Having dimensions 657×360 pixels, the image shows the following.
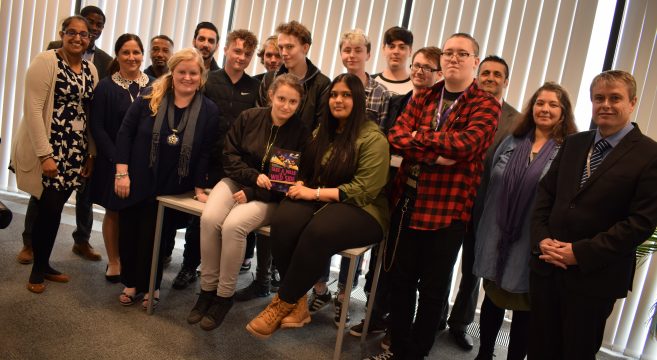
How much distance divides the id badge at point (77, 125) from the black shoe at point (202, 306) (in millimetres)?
1251

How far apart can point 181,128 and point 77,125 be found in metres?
0.69

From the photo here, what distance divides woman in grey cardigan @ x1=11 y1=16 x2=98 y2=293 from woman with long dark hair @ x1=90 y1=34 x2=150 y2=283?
0.32 ft

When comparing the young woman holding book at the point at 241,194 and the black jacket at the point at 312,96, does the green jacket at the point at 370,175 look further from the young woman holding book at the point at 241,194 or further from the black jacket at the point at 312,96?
the black jacket at the point at 312,96

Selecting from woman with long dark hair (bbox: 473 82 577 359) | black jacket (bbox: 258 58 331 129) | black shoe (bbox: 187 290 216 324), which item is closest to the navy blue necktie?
woman with long dark hair (bbox: 473 82 577 359)

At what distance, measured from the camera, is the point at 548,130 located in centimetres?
239

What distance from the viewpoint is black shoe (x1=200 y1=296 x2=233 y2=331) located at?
2.48m

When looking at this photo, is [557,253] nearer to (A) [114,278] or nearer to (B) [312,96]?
(B) [312,96]

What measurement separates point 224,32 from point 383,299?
2.96m

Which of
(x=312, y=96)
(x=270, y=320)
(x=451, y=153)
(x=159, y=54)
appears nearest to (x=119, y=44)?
(x=159, y=54)

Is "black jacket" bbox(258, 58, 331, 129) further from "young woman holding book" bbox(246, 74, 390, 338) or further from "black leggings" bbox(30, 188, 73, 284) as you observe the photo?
"black leggings" bbox(30, 188, 73, 284)

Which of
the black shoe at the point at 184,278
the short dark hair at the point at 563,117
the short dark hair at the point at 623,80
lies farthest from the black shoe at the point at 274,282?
the short dark hair at the point at 623,80

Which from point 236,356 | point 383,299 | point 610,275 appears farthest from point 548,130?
point 236,356

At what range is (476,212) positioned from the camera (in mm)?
2605

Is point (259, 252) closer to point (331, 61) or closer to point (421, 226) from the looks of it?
point (421, 226)
